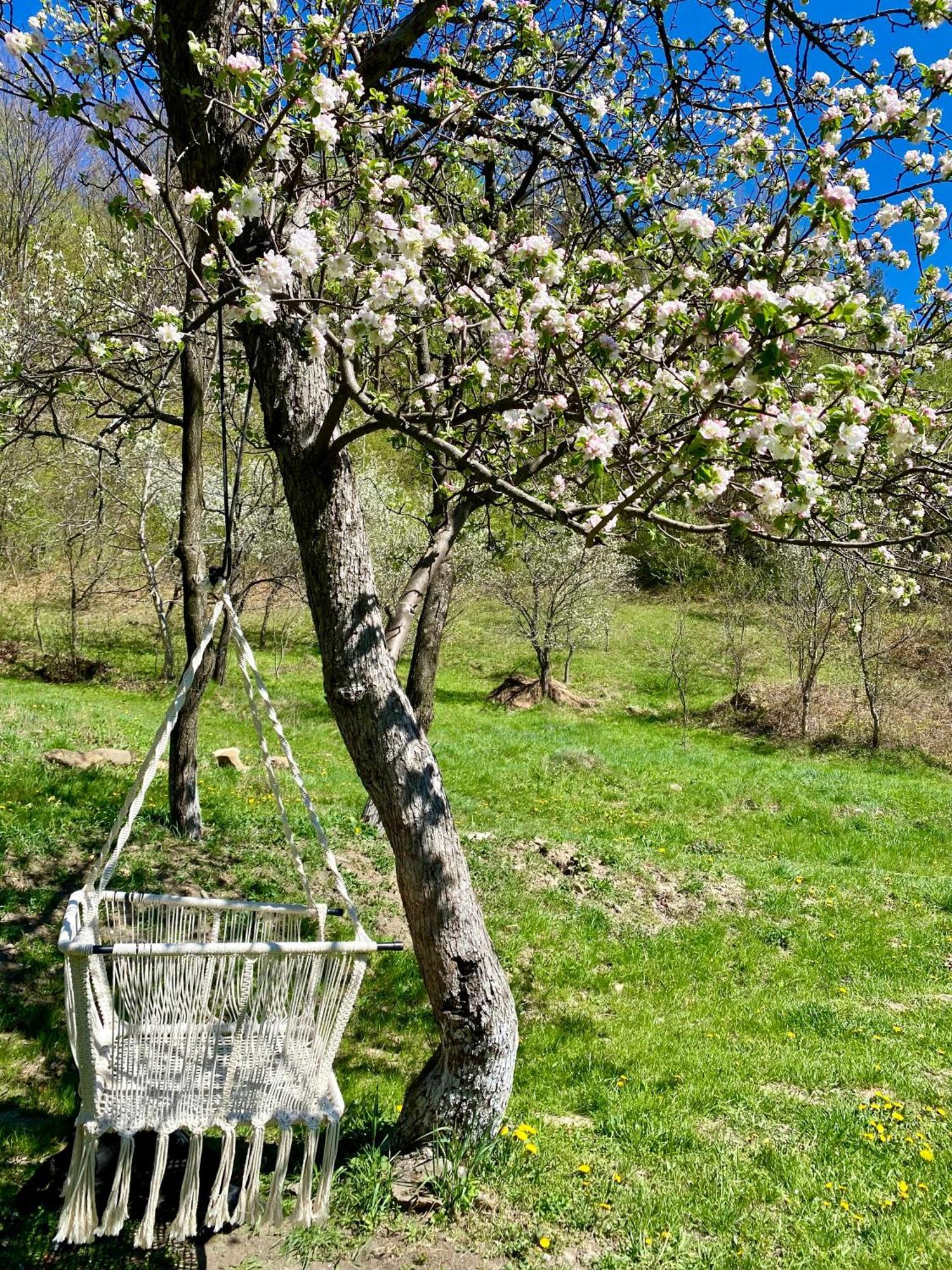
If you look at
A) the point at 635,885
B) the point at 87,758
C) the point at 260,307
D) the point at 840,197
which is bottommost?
the point at 635,885

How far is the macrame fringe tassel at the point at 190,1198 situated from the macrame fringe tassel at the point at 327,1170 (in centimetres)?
36

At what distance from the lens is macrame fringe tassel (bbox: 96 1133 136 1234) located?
91.1 inches

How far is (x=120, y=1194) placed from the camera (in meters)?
2.35

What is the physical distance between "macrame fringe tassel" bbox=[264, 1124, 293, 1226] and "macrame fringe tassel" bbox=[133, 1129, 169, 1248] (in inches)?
12.4

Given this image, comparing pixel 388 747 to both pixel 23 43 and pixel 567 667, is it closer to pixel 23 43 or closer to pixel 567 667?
pixel 23 43

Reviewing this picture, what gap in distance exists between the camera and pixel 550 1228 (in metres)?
2.94

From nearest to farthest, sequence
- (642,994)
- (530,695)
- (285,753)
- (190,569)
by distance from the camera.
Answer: (285,753)
(642,994)
(190,569)
(530,695)

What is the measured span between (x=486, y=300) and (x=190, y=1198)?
299cm

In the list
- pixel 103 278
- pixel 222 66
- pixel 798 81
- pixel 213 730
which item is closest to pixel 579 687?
pixel 213 730

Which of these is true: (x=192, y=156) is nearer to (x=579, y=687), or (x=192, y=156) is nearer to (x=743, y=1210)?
(x=743, y=1210)

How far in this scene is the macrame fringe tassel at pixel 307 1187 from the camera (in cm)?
255

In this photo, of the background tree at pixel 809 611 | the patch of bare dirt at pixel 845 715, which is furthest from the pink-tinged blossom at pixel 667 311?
the patch of bare dirt at pixel 845 715

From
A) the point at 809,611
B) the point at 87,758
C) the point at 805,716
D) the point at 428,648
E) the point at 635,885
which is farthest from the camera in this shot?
the point at 809,611

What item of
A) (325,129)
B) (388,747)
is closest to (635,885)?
(388,747)
